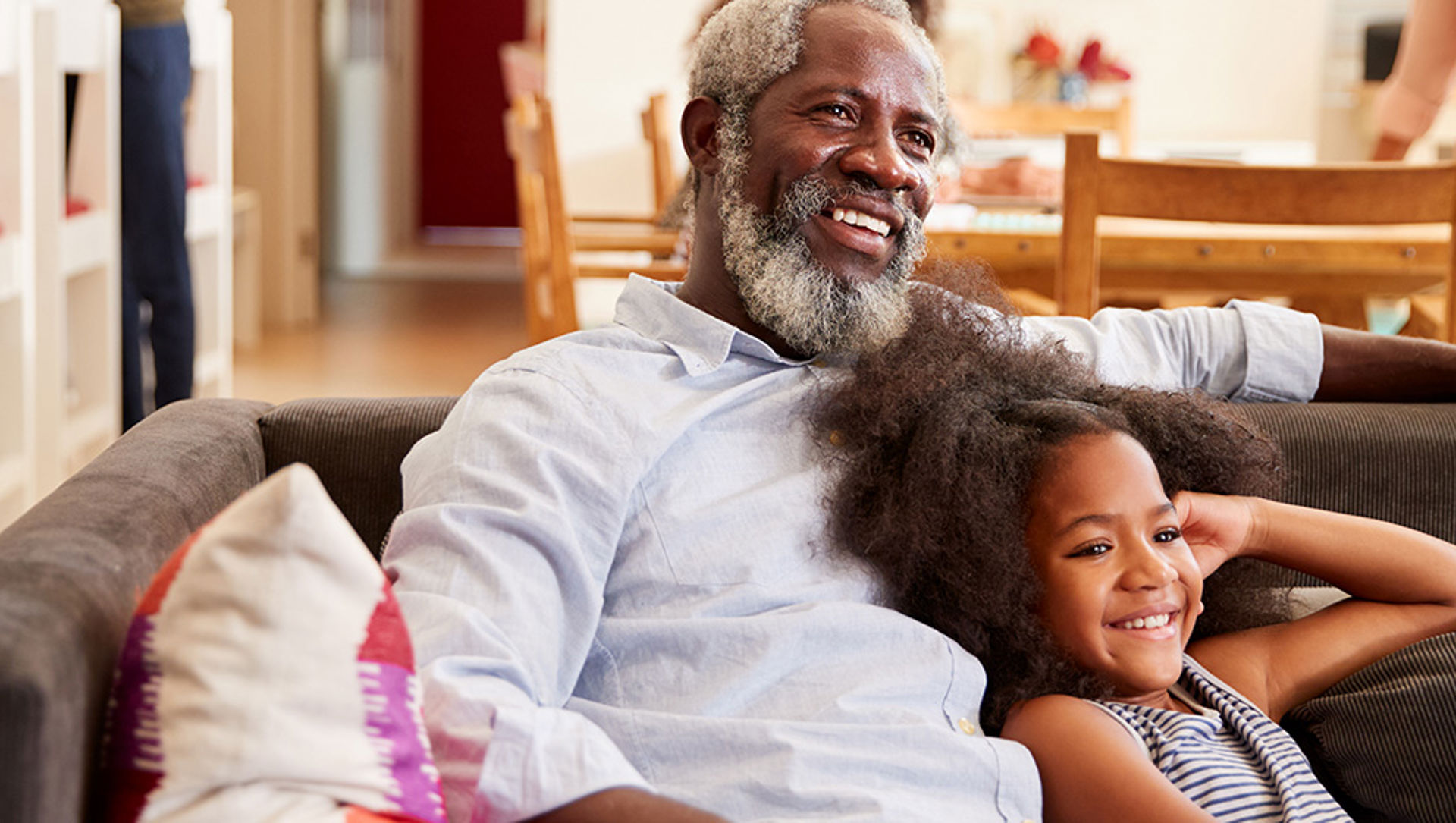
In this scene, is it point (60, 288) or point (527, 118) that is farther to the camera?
point (527, 118)

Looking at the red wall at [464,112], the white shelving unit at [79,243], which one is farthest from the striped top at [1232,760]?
the red wall at [464,112]

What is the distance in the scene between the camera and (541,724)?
3.42ft

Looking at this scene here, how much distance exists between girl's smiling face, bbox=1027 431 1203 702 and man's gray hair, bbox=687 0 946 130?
18.3 inches

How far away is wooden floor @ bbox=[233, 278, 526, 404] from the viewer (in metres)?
4.95

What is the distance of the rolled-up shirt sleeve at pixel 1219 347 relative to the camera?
1704 mm

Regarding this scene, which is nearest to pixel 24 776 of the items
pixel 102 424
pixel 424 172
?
pixel 102 424

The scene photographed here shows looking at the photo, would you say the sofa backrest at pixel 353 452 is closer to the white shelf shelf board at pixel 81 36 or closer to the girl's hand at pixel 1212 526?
the girl's hand at pixel 1212 526

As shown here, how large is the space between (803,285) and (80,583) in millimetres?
743

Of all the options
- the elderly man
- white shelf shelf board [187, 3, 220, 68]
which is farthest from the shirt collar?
white shelf shelf board [187, 3, 220, 68]

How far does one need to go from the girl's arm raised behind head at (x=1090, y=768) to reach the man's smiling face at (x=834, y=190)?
406 mm

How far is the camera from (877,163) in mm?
1505

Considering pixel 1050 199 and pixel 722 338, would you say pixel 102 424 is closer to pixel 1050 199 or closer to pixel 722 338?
pixel 1050 199

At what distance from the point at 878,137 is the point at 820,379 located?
26 cm

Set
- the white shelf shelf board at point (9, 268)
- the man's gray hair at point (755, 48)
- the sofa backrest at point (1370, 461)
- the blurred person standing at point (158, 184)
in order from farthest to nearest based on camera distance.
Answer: the blurred person standing at point (158, 184) → the white shelf shelf board at point (9, 268) → the sofa backrest at point (1370, 461) → the man's gray hair at point (755, 48)
